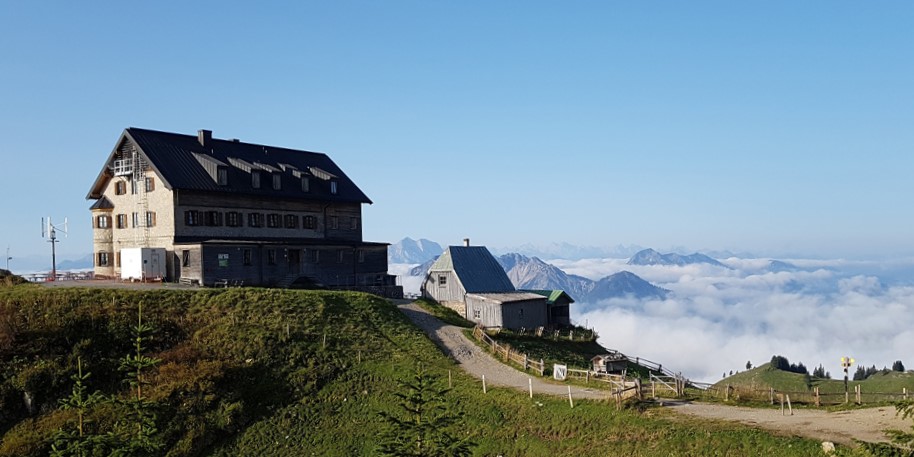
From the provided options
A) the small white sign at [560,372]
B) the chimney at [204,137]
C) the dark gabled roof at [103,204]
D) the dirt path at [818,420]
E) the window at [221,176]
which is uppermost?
the chimney at [204,137]

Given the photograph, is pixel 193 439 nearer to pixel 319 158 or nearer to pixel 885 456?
pixel 885 456

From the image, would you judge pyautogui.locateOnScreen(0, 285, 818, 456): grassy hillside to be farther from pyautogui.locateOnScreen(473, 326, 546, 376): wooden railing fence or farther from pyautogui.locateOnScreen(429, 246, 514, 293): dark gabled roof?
pyautogui.locateOnScreen(429, 246, 514, 293): dark gabled roof

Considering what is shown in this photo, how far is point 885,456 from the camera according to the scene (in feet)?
49.9

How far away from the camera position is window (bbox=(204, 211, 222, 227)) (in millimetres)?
59250

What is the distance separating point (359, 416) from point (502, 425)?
7764 mm

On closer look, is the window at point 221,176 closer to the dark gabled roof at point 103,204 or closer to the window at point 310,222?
the window at point 310,222

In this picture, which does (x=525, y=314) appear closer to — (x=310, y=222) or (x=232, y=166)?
(x=310, y=222)

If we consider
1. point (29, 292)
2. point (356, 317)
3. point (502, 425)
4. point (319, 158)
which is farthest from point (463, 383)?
point (319, 158)

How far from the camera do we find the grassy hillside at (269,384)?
31.4 metres

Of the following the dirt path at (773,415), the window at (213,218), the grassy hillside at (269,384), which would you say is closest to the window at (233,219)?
the window at (213,218)

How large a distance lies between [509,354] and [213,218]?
29330mm

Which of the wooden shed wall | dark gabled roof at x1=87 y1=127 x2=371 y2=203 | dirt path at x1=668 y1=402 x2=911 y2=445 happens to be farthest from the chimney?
dirt path at x1=668 y1=402 x2=911 y2=445

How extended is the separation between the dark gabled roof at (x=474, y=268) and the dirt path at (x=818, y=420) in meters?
31.1

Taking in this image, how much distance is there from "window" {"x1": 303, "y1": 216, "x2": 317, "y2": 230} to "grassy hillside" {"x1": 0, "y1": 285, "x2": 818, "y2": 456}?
56.2 feet
